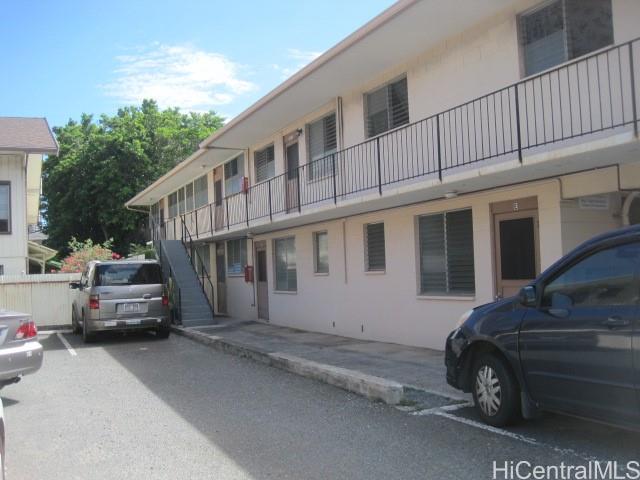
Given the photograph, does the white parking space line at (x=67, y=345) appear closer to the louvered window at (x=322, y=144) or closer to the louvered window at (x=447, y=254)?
the louvered window at (x=322, y=144)

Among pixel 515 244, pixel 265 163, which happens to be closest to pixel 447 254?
pixel 515 244

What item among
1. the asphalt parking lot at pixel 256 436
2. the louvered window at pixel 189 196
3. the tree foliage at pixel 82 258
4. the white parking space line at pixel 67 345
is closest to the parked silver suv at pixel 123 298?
the white parking space line at pixel 67 345

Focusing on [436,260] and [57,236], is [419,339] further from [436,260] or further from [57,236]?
[57,236]

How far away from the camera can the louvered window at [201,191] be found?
22669mm

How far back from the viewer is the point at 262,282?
17797mm

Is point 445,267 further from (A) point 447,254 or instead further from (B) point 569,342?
(B) point 569,342

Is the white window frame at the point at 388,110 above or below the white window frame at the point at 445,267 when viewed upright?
above

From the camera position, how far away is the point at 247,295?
18609 mm

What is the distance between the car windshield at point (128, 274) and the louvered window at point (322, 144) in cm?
440

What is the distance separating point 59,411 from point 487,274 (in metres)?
6.49

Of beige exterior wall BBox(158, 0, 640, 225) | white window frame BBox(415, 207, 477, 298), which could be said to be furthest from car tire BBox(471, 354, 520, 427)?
beige exterior wall BBox(158, 0, 640, 225)

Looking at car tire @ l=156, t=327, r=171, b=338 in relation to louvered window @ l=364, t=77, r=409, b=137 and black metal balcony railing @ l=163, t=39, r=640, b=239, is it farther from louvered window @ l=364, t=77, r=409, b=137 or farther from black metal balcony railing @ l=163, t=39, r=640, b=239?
louvered window @ l=364, t=77, r=409, b=137

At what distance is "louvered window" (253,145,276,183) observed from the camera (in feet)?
55.6

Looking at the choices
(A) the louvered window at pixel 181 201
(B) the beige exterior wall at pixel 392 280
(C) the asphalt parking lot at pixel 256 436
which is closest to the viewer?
(C) the asphalt parking lot at pixel 256 436
